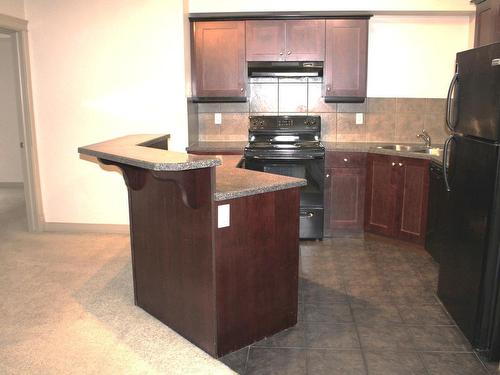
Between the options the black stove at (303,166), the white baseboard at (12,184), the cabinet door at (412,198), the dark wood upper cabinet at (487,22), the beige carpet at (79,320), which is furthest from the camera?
the white baseboard at (12,184)

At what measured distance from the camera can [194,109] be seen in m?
5.23

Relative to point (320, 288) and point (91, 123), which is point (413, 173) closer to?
point (320, 288)

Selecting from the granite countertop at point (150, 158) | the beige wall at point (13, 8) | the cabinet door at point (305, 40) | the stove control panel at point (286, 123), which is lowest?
the granite countertop at point (150, 158)

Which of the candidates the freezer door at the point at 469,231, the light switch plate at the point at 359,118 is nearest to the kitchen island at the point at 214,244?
the freezer door at the point at 469,231

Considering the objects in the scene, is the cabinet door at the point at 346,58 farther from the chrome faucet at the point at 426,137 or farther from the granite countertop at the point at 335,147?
the chrome faucet at the point at 426,137

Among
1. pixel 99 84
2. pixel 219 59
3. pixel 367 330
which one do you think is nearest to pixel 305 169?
pixel 219 59

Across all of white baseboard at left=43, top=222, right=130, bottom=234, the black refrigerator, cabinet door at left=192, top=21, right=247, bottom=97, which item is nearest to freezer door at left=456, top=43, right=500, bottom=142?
the black refrigerator

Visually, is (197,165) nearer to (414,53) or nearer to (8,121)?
(414,53)

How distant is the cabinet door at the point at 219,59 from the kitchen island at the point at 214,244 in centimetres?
216

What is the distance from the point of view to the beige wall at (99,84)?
15.5 ft

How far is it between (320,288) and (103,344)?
5.31ft

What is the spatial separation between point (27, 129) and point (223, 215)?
11.1ft

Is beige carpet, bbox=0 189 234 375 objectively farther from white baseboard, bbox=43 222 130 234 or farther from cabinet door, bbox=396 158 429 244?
cabinet door, bbox=396 158 429 244

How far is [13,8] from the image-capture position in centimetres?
465
